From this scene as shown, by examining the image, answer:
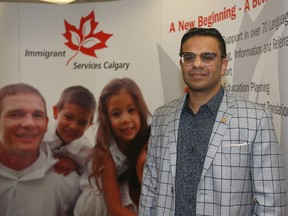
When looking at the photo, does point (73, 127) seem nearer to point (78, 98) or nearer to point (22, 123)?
point (78, 98)

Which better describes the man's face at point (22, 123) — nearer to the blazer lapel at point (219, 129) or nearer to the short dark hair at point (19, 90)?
the short dark hair at point (19, 90)

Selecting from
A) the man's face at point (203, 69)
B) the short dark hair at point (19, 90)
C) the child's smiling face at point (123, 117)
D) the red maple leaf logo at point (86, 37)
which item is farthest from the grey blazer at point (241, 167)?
the short dark hair at point (19, 90)

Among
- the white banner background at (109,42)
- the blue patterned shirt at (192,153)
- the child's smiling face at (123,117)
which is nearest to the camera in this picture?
the blue patterned shirt at (192,153)

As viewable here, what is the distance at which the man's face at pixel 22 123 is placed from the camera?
131 inches

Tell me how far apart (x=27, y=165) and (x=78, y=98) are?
70cm

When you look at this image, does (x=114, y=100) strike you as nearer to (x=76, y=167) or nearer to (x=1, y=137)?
(x=76, y=167)

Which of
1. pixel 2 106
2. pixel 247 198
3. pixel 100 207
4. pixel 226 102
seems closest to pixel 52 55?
pixel 2 106

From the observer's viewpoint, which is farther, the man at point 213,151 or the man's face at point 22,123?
the man's face at point 22,123

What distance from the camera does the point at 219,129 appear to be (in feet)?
5.86

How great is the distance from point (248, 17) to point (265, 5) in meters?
0.21

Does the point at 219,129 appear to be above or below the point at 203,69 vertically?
below

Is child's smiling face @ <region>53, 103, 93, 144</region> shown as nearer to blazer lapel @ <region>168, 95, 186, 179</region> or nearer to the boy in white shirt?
the boy in white shirt

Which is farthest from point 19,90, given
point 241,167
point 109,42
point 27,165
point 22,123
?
point 241,167

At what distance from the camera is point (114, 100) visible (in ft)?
10.9
